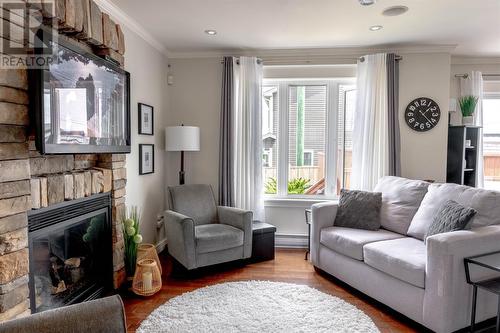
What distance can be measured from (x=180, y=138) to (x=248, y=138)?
0.87 m

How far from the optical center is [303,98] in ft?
13.4

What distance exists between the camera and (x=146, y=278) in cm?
264

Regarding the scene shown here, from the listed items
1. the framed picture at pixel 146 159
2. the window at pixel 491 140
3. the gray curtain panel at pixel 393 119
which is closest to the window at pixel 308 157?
the gray curtain panel at pixel 393 119

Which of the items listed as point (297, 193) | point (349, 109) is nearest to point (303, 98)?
point (349, 109)

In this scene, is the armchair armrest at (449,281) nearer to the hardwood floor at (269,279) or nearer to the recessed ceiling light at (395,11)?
the hardwood floor at (269,279)

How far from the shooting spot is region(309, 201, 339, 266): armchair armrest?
3164mm

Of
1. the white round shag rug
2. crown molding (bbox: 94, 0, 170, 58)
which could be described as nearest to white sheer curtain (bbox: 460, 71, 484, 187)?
the white round shag rug

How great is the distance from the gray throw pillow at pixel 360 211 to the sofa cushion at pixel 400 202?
A: 8 cm

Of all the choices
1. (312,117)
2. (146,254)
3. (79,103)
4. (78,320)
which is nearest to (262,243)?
(146,254)

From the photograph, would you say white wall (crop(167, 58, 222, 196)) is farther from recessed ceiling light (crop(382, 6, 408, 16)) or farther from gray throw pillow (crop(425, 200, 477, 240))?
gray throw pillow (crop(425, 200, 477, 240))

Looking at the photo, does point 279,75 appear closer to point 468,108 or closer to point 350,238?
point 350,238

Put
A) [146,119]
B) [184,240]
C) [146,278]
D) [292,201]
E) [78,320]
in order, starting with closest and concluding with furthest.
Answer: [78,320] < [146,278] < [184,240] < [146,119] < [292,201]

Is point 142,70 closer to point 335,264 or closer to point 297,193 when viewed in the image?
point 297,193

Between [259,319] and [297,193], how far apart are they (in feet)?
7.00
